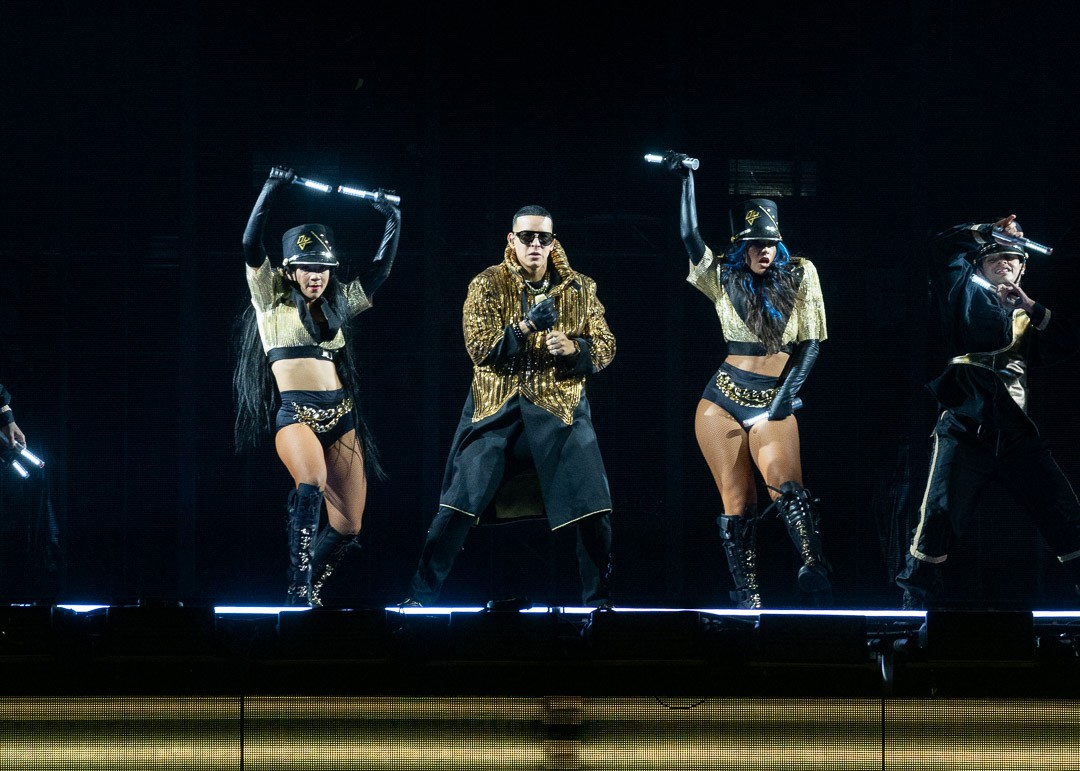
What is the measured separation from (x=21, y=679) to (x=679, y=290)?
14.5 ft

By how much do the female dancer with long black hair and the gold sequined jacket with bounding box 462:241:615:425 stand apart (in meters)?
0.75

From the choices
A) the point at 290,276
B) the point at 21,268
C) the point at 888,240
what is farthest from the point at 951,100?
the point at 21,268

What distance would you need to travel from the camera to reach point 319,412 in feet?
26.1

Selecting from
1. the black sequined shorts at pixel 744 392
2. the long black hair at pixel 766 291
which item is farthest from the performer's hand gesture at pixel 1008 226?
the black sequined shorts at pixel 744 392

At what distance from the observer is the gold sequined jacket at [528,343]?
7648 millimetres

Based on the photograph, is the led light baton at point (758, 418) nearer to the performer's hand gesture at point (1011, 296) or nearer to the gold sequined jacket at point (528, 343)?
the gold sequined jacket at point (528, 343)

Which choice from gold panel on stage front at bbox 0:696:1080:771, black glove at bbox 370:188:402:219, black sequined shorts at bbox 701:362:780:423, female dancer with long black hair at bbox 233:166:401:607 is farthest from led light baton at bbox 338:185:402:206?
gold panel on stage front at bbox 0:696:1080:771

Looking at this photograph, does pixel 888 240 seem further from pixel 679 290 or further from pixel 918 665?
pixel 918 665

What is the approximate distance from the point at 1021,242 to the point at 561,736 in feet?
15.0

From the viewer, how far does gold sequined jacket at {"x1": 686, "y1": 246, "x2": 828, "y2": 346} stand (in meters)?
7.88

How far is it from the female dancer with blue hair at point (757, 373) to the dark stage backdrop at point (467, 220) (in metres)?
0.26

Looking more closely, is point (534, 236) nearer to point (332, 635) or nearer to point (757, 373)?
point (757, 373)

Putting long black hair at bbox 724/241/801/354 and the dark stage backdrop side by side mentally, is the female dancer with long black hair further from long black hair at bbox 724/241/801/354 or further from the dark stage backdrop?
long black hair at bbox 724/241/801/354

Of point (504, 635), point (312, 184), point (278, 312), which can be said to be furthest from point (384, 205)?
point (504, 635)
